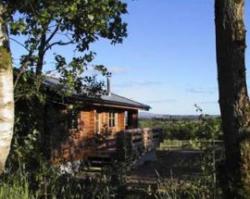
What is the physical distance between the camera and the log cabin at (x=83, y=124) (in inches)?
642

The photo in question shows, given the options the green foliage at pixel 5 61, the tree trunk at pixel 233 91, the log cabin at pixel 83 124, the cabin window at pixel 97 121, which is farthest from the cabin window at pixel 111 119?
the tree trunk at pixel 233 91

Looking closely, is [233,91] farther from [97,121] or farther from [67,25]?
[97,121]

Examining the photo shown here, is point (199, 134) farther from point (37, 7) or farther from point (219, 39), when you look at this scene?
point (37, 7)

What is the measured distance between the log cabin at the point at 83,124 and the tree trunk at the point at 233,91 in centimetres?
593

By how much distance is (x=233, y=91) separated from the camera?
7742mm

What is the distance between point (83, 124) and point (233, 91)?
17.3m

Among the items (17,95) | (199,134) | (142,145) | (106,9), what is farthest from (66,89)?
(142,145)

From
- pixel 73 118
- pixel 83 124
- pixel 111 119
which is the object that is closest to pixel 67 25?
pixel 73 118

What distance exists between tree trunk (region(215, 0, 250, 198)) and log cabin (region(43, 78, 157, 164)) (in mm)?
5930

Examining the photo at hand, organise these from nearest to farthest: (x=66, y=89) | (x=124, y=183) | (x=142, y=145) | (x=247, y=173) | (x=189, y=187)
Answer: (x=247, y=173)
(x=189, y=187)
(x=124, y=183)
(x=66, y=89)
(x=142, y=145)

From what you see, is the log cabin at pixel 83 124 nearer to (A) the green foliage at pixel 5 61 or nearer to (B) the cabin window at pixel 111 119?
(B) the cabin window at pixel 111 119

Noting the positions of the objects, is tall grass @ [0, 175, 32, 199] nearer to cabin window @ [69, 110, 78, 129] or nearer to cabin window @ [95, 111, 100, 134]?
cabin window @ [69, 110, 78, 129]

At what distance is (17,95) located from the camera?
13281 millimetres

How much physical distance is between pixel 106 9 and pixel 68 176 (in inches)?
143
